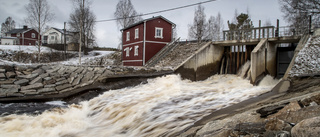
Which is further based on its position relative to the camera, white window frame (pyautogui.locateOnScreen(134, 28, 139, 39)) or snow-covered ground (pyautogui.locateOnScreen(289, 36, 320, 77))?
white window frame (pyautogui.locateOnScreen(134, 28, 139, 39))

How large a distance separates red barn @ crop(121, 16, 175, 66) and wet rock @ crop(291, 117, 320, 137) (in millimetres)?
20151

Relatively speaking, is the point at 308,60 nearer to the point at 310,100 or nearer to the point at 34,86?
the point at 310,100

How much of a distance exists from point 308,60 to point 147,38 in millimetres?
15563

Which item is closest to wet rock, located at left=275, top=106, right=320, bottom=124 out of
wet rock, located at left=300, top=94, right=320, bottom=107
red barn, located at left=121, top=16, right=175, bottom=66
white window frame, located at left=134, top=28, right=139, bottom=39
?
wet rock, located at left=300, top=94, right=320, bottom=107

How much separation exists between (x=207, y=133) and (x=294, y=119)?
142 centimetres

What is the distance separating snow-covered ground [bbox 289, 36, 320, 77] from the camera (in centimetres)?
956

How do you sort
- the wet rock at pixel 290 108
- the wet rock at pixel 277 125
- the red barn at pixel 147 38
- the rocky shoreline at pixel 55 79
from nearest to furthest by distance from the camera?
the wet rock at pixel 277 125 → the wet rock at pixel 290 108 → the rocky shoreline at pixel 55 79 → the red barn at pixel 147 38

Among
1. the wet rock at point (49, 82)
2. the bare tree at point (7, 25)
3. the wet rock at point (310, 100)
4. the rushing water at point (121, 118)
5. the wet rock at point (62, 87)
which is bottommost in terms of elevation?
the rushing water at point (121, 118)

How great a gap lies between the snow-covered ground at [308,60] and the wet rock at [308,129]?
7.65 m

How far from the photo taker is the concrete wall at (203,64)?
46.4ft

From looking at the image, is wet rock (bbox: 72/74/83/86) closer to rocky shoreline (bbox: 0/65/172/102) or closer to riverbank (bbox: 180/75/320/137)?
rocky shoreline (bbox: 0/65/172/102)

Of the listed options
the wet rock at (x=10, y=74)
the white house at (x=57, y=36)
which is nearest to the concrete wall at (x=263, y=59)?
the wet rock at (x=10, y=74)

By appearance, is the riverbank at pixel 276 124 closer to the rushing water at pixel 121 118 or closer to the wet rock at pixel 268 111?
the wet rock at pixel 268 111

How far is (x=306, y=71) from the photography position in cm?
956
